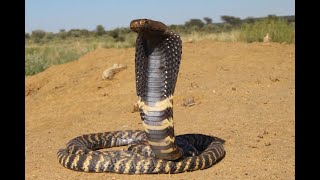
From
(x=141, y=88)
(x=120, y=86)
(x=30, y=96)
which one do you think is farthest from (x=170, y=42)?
(x=30, y=96)

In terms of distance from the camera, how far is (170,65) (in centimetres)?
652

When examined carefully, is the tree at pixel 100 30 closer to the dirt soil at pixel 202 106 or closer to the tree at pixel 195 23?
the tree at pixel 195 23

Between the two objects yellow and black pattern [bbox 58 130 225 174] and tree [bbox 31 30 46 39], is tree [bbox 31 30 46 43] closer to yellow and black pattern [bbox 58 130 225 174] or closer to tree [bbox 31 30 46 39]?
tree [bbox 31 30 46 39]

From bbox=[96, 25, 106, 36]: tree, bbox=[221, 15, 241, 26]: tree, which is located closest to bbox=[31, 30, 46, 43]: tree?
bbox=[96, 25, 106, 36]: tree

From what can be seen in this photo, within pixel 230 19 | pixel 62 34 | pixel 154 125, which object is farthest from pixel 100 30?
pixel 154 125

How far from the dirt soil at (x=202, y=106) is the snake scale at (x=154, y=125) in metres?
0.14

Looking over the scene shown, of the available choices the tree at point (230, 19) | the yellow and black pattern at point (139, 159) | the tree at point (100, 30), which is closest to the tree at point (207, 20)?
the tree at point (230, 19)

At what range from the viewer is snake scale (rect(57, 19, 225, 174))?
6480 mm

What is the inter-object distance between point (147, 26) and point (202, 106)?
4.99 metres

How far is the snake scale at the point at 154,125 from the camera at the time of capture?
6.48 m

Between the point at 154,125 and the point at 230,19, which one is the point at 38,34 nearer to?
the point at 230,19

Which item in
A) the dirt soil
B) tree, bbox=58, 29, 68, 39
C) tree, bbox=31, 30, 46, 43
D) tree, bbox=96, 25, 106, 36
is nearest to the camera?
the dirt soil
